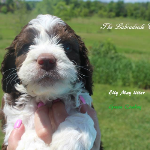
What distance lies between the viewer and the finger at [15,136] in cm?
269

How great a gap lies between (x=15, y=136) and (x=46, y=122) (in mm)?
441

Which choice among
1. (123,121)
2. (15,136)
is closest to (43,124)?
(15,136)

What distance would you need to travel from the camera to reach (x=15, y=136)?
8.97 feet

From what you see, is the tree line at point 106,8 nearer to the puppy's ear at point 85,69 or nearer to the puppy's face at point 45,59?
the puppy's ear at point 85,69

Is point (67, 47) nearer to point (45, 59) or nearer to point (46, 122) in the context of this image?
point (45, 59)

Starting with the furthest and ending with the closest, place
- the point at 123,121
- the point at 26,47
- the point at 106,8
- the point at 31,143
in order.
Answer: the point at 106,8 → the point at 123,121 → the point at 26,47 → the point at 31,143

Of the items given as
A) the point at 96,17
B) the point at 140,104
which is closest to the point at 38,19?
the point at 140,104

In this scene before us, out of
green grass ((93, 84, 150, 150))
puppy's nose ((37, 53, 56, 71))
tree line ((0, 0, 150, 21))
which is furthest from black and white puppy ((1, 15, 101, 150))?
tree line ((0, 0, 150, 21))

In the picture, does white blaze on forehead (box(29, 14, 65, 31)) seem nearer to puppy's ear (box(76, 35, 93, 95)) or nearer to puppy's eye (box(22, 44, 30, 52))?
puppy's eye (box(22, 44, 30, 52))

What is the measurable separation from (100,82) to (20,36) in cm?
908

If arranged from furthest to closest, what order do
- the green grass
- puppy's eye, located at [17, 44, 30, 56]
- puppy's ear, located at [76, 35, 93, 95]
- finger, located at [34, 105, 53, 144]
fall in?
the green grass, puppy's ear, located at [76, 35, 93, 95], puppy's eye, located at [17, 44, 30, 56], finger, located at [34, 105, 53, 144]

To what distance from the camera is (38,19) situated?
3174 millimetres

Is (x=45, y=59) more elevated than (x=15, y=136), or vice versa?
(x=45, y=59)

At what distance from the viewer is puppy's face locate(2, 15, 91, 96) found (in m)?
2.45
